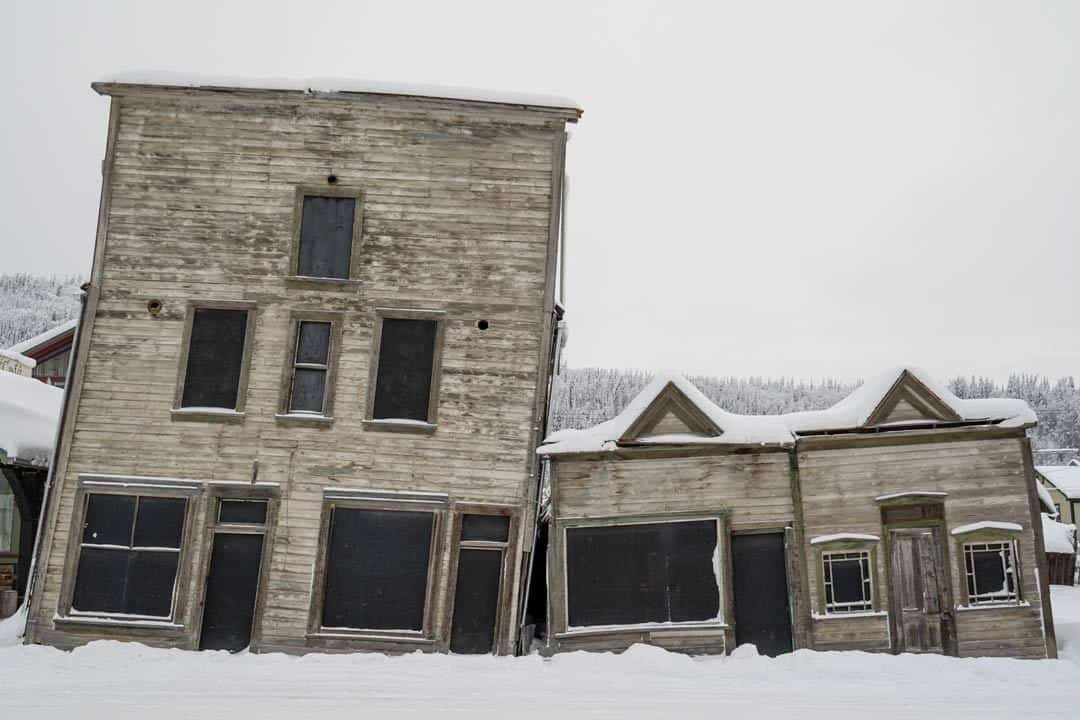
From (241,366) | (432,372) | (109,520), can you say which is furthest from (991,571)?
(109,520)

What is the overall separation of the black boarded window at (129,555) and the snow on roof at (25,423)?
11.0 feet

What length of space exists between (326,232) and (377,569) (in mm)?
6187

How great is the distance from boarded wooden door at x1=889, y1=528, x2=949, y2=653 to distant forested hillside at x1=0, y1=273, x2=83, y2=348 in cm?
9474

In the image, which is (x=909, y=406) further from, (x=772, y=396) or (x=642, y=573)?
Answer: (x=772, y=396)

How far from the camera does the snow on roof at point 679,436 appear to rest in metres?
14.2

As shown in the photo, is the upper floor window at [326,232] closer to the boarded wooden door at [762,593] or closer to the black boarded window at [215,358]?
the black boarded window at [215,358]

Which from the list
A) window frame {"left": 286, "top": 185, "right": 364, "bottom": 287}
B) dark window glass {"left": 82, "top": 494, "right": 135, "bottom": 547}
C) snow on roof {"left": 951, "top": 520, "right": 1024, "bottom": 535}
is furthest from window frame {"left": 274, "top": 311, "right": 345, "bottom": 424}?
snow on roof {"left": 951, "top": 520, "right": 1024, "bottom": 535}

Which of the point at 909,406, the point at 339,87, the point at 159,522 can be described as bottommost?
the point at 159,522

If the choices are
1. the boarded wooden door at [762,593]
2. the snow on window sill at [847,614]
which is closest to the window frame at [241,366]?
the boarded wooden door at [762,593]

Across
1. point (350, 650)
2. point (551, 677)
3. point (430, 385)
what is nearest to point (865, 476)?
point (551, 677)

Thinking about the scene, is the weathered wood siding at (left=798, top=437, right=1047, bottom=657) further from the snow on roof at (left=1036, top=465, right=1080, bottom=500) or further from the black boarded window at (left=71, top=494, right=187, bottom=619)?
the snow on roof at (left=1036, top=465, right=1080, bottom=500)

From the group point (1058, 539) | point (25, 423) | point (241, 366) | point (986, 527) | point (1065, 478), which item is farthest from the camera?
point (1065, 478)

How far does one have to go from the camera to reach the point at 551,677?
11.6 meters

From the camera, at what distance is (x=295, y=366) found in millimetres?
14922
